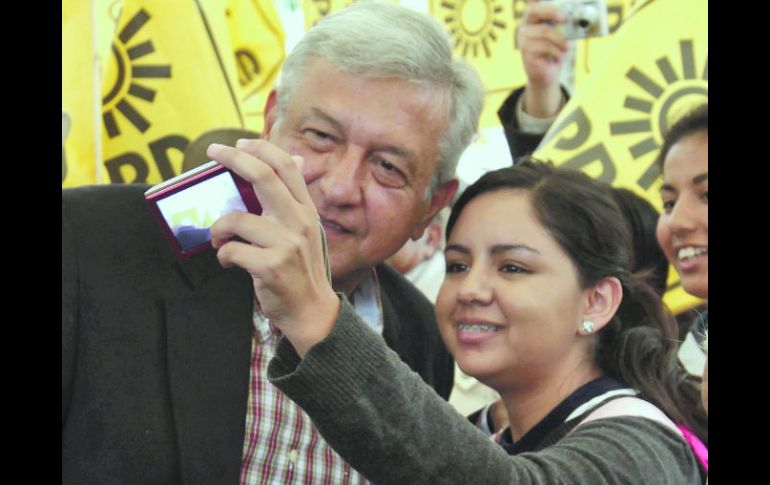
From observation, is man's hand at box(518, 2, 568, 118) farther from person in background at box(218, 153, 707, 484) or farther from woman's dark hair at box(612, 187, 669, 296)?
person in background at box(218, 153, 707, 484)

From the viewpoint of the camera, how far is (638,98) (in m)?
2.64

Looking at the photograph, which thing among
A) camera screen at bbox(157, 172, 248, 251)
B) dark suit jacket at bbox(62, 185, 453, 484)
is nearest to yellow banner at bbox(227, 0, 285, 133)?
dark suit jacket at bbox(62, 185, 453, 484)

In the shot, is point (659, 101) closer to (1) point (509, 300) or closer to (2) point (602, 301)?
(2) point (602, 301)

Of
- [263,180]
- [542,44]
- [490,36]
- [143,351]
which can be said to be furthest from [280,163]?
[490,36]

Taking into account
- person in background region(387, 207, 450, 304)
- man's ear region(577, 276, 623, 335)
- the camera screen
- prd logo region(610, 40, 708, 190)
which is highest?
the camera screen

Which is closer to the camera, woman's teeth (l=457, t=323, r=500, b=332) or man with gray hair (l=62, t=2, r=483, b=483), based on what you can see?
man with gray hair (l=62, t=2, r=483, b=483)

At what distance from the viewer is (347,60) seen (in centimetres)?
169

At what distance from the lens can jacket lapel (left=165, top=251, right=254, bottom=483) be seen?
1350 millimetres

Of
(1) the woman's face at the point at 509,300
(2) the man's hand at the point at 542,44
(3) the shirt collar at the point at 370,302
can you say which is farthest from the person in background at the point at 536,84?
(1) the woman's face at the point at 509,300

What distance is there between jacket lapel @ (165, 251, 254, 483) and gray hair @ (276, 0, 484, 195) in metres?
0.40

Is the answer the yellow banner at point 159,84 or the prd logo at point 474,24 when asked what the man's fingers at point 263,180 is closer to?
the yellow banner at point 159,84
